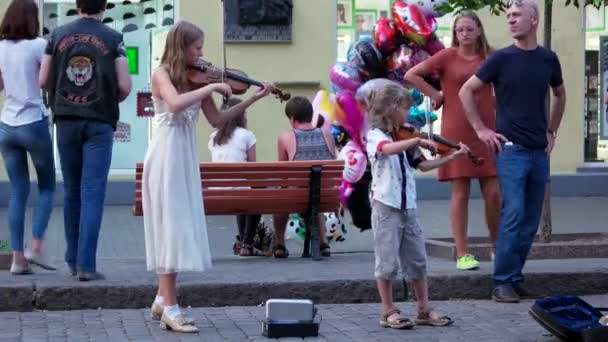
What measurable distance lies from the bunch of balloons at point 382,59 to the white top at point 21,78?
10.3 feet

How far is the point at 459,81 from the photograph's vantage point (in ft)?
31.7

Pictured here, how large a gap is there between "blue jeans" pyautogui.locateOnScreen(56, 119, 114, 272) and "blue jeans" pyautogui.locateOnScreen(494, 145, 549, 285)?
8.45 ft

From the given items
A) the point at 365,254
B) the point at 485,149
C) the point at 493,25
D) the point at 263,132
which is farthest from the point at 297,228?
the point at 493,25

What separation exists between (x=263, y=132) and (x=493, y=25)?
3220 millimetres

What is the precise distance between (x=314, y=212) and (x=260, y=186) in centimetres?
48

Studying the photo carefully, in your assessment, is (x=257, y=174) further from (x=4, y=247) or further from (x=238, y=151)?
(x=4, y=247)

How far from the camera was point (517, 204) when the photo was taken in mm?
8766

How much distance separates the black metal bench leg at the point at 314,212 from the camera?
10.5m

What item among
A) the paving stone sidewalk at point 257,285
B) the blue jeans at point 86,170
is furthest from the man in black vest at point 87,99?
the paving stone sidewalk at point 257,285

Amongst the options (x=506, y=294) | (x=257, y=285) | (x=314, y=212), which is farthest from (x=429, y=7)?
(x=257, y=285)

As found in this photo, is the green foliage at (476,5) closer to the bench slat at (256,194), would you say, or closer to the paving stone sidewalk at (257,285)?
the bench slat at (256,194)

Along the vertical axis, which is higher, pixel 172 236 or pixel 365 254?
pixel 172 236

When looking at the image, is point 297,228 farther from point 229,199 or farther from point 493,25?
point 493,25

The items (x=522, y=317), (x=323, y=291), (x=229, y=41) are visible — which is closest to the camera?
(x=522, y=317)
